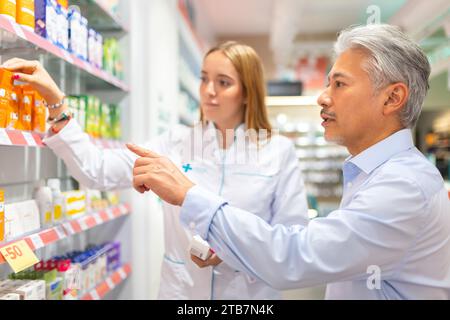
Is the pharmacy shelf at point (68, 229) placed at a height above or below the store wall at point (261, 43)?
below

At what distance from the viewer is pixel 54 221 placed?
1967 mm

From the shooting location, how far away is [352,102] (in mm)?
1351

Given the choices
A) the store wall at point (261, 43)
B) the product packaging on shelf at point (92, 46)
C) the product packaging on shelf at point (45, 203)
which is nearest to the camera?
the product packaging on shelf at point (45, 203)

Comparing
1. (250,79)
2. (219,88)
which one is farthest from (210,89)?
(250,79)

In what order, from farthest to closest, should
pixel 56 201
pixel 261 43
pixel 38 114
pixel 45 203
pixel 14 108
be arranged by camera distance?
pixel 261 43 → pixel 56 201 → pixel 45 203 → pixel 38 114 → pixel 14 108

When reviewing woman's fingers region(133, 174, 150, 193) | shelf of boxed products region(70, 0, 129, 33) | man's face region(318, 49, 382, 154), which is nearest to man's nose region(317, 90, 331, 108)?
man's face region(318, 49, 382, 154)

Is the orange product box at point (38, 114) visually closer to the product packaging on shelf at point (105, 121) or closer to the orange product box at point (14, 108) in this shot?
the orange product box at point (14, 108)

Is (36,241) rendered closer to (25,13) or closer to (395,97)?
(25,13)

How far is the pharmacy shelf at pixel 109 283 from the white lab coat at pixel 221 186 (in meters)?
0.45

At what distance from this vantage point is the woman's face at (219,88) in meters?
2.05

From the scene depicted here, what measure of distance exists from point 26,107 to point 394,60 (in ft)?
4.41

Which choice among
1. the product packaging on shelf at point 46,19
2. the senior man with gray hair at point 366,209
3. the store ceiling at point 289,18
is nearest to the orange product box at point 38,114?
the product packaging on shelf at point 46,19
